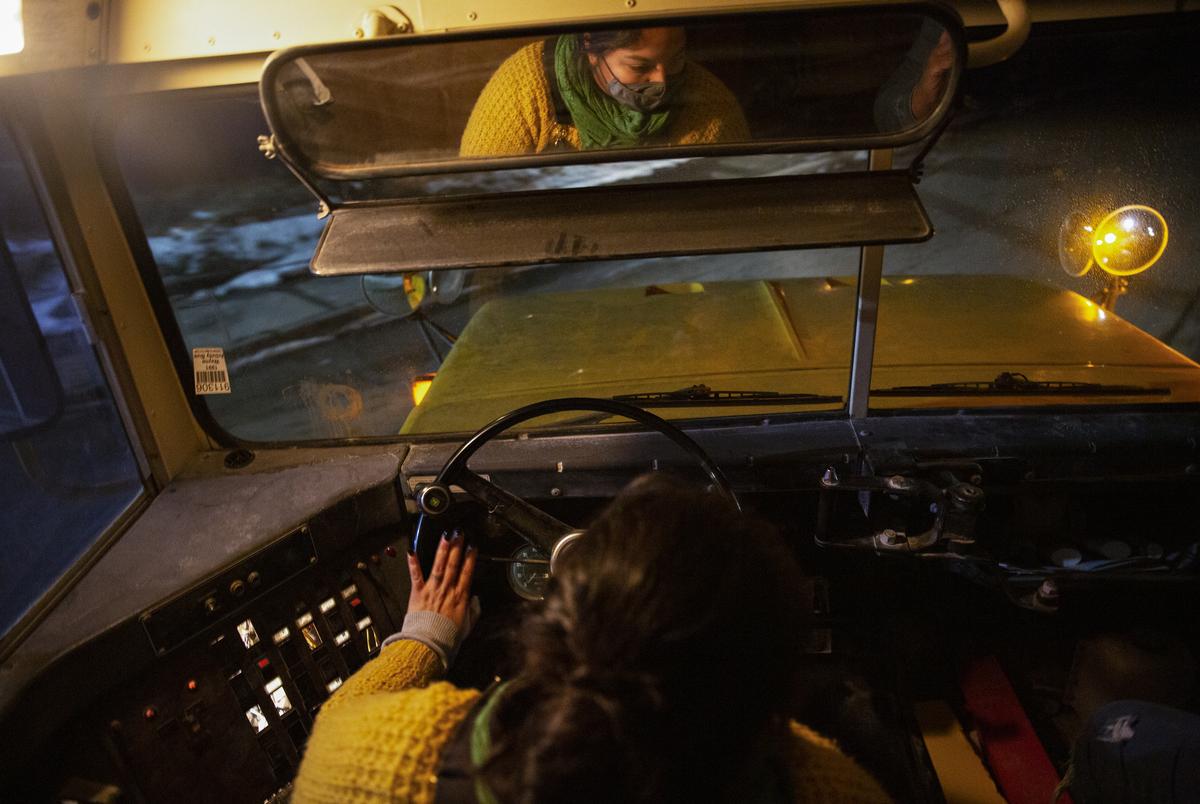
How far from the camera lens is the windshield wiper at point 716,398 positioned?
80.9 inches

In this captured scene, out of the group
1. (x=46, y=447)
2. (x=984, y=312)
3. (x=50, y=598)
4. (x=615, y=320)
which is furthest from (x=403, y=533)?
(x=984, y=312)

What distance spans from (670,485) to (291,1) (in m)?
1.16

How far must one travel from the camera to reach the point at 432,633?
1670 millimetres

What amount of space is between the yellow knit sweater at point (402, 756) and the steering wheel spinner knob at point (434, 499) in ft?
2.03

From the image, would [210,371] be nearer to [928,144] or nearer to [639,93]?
[639,93]

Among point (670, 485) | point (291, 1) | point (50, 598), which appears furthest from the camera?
point (50, 598)

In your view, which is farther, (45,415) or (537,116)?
(45,415)

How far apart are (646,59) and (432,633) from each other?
4.44 ft

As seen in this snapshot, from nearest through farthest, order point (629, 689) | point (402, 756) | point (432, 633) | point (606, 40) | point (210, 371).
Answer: point (629, 689) < point (402, 756) < point (606, 40) < point (432, 633) < point (210, 371)

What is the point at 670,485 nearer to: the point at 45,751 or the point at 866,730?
the point at 45,751

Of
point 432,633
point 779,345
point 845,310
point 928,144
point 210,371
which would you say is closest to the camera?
point 928,144

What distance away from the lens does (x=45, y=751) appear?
1.37 meters

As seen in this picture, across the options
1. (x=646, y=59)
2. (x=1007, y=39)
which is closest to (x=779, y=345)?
(x=1007, y=39)

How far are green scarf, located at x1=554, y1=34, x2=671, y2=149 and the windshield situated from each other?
21 cm
